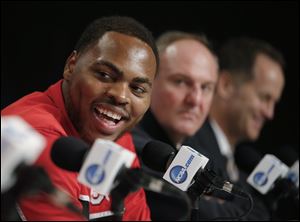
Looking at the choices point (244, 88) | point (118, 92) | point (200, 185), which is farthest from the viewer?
point (244, 88)

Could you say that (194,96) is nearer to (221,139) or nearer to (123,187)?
(221,139)

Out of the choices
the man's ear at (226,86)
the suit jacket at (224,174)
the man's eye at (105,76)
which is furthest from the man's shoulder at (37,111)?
the man's ear at (226,86)

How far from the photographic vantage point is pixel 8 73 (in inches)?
92.5

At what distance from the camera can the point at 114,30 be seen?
138 cm

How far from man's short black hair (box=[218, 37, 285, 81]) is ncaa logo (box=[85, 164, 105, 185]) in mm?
1946

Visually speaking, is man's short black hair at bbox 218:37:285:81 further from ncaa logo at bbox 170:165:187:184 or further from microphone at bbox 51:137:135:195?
microphone at bbox 51:137:135:195

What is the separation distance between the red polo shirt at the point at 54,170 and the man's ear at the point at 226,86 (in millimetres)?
1219

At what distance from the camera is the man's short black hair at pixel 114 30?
138cm

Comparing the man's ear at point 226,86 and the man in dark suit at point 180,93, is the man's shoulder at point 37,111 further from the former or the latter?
the man's ear at point 226,86

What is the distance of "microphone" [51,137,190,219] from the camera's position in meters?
0.90

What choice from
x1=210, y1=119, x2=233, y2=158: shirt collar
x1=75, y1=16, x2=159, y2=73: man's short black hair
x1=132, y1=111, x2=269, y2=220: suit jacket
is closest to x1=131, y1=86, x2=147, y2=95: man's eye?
x1=75, y1=16, x2=159, y2=73: man's short black hair

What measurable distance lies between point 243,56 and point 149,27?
485mm

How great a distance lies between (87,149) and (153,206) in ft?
3.10

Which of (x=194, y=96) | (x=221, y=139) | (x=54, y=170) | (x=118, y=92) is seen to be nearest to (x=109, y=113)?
(x=118, y=92)
